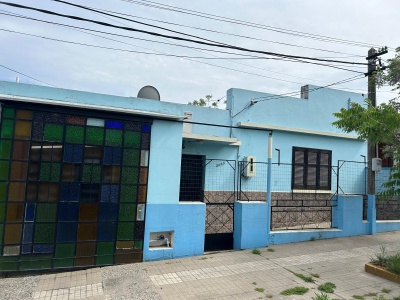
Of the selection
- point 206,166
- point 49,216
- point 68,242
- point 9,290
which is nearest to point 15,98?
point 49,216

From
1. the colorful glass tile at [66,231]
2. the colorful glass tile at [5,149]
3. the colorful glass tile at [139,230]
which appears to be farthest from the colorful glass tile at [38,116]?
the colorful glass tile at [139,230]

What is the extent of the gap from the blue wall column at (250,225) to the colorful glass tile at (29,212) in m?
4.58

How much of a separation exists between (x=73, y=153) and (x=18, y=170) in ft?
3.30

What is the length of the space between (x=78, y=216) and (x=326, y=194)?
886cm

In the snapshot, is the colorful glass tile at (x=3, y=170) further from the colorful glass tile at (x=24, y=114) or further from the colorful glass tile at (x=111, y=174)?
the colorful glass tile at (x=111, y=174)

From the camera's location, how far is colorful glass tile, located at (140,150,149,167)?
6410 mm

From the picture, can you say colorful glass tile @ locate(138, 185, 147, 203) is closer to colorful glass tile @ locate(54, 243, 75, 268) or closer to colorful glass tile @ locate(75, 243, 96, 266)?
colorful glass tile @ locate(75, 243, 96, 266)

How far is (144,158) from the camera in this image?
6.44 meters

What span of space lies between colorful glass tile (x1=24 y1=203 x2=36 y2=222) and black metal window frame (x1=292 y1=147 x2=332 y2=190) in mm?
8054

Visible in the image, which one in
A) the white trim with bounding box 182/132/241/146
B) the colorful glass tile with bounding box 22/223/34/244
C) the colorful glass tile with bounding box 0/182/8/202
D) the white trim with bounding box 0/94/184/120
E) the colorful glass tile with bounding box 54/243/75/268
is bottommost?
the colorful glass tile with bounding box 54/243/75/268

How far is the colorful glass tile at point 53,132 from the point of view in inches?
224

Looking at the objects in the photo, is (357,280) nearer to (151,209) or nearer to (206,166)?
(151,209)

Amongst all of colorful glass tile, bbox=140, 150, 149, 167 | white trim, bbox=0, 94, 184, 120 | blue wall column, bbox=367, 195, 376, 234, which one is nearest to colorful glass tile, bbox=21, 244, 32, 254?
colorful glass tile, bbox=140, 150, 149, 167

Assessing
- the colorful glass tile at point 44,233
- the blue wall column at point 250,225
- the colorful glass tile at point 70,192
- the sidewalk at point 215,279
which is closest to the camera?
the sidewalk at point 215,279
